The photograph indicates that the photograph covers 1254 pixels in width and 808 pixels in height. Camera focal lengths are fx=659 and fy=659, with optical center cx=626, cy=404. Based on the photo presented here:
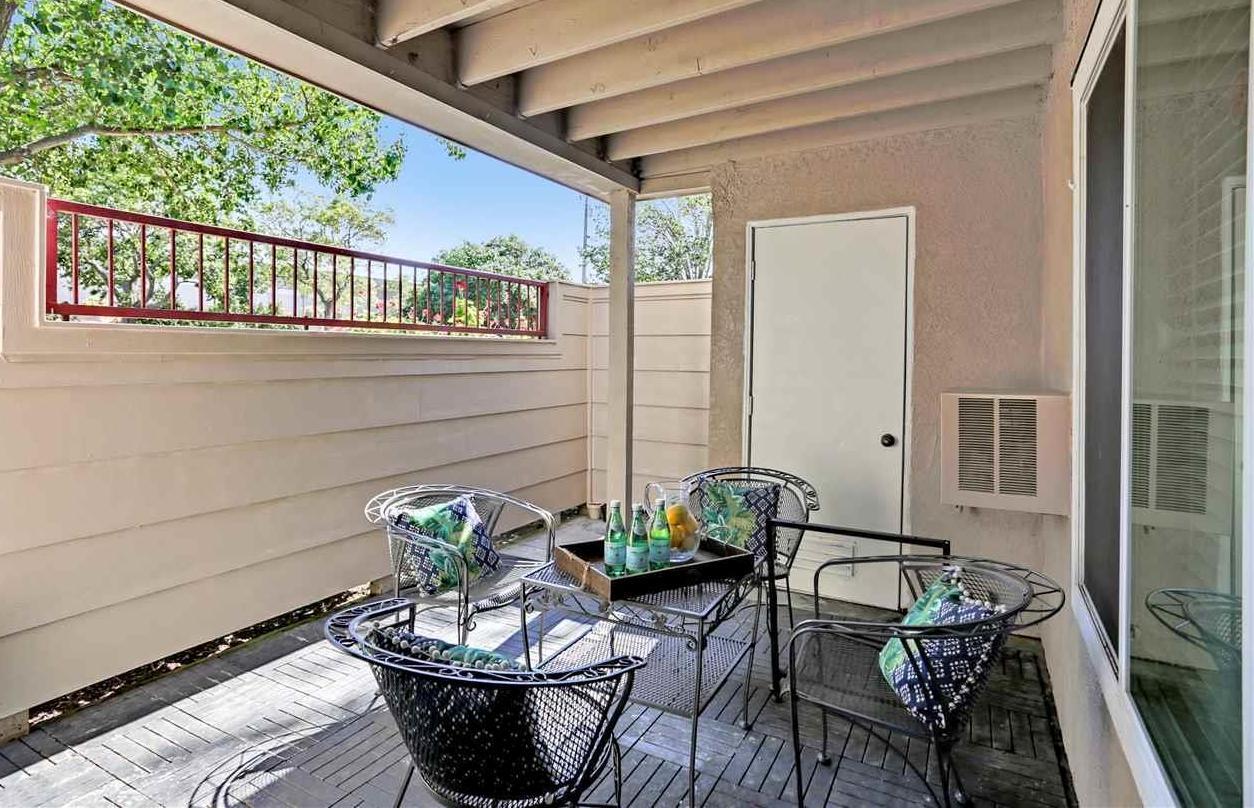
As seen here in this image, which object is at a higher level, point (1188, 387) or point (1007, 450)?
point (1188, 387)

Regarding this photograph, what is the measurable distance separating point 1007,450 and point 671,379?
8.92ft

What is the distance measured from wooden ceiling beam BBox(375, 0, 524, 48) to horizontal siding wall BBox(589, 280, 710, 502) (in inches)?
112

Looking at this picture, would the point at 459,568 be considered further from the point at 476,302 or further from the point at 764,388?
the point at 476,302

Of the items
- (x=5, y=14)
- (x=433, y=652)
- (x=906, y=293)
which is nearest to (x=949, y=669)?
(x=433, y=652)

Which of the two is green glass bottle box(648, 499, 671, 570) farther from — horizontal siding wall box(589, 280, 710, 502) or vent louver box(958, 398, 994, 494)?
horizontal siding wall box(589, 280, 710, 502)

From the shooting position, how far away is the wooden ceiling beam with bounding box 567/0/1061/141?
2559mm

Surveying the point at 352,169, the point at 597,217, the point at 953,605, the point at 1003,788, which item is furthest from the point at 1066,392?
the point at 597,217

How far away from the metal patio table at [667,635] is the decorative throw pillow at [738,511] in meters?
0.47

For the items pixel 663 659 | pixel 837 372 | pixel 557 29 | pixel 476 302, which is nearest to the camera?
pixel 557 29

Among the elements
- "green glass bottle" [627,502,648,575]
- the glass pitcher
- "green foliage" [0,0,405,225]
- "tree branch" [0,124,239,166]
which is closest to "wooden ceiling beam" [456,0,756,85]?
the glass pitcher

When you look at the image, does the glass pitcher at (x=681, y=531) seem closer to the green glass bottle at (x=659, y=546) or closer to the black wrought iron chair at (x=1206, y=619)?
the green glass bottle at (x=659, y=546)

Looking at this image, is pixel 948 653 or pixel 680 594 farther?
pixel 680 594

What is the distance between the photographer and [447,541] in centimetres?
279

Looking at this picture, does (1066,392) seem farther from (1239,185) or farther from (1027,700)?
(1239,185)
